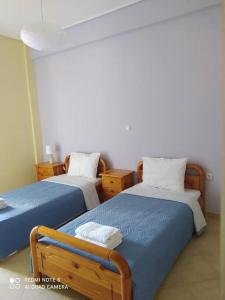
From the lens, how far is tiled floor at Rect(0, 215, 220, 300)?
1872 mm

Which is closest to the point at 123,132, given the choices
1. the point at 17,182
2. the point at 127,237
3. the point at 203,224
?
the point at 203,224

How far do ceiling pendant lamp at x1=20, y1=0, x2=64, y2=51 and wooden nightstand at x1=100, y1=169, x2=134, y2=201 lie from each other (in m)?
1.87

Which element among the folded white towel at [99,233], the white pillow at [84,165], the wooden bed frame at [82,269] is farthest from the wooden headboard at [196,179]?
the wooden bed frame at [82,269]

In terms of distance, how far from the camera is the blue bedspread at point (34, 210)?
95.2 inches

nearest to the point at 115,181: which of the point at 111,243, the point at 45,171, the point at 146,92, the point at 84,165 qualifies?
the point at 84,165

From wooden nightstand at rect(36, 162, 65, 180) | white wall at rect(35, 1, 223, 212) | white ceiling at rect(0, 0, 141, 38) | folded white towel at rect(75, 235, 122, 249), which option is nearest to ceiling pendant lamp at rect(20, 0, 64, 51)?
white ceiling at rect(0, 0, 141, 38)

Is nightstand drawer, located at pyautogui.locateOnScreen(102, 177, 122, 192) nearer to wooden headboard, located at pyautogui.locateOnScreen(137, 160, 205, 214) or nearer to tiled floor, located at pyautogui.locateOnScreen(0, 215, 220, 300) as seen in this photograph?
wooden headboard, located at pyautogui.locateOnScreen(137, 160, 205, 214)

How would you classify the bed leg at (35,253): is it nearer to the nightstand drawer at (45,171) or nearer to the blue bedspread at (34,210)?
the blue bedspread at (34,210)

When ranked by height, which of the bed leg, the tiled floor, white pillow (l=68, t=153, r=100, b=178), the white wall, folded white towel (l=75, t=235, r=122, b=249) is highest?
the white wall

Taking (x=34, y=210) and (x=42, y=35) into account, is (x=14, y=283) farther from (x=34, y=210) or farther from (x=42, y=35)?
(x=42, y=35)

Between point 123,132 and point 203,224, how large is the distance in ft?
5.50

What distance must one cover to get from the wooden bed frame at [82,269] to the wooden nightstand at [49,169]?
2141 millimetres

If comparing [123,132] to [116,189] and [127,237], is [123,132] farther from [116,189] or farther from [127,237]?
[127,237]

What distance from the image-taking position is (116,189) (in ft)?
11.1
